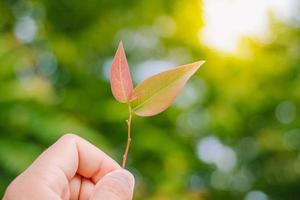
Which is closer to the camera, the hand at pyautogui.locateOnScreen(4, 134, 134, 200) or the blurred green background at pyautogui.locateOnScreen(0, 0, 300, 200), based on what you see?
the hand at pyautogui.locateOnScreen(4, 134, 134, 200)

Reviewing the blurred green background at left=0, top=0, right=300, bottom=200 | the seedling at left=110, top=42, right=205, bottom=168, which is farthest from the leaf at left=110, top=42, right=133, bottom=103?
the blurred green background at left=0, top=0, right=300, bottom=200

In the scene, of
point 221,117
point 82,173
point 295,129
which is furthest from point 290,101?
point 82,173

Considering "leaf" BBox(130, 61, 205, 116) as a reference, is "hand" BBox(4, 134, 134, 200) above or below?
below

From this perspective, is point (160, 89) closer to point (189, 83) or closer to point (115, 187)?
point (115, 187)

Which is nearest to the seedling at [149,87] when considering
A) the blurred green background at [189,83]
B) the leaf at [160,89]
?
the leaf at [160,89]

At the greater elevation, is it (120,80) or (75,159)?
(120,80)

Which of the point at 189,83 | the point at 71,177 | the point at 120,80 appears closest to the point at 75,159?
the point at 71,177

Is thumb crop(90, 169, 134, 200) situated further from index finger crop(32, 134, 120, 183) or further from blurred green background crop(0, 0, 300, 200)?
blurred green background crop(0, 0, 300, 200)
